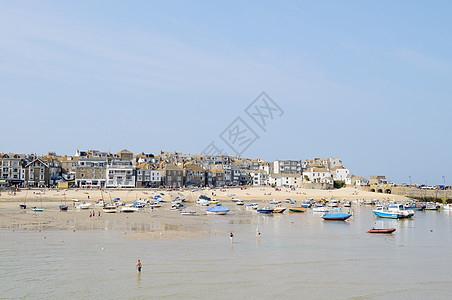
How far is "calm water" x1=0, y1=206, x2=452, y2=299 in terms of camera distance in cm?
1912

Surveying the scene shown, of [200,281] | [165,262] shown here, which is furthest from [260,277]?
[165,262]

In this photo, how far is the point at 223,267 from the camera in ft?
76.9

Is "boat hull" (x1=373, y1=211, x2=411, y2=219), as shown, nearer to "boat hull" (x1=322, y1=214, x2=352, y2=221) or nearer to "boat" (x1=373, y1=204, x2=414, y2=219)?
"boat" (x1=373, y1=204, x2=414, y2=219)

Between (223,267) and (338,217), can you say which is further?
(338,217)

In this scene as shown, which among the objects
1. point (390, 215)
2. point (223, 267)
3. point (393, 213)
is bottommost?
point (390, 215)

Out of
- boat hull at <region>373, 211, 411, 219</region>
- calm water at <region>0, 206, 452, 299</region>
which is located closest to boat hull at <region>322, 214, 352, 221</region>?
boat hull at <region>373, 211, 411, 219</region>

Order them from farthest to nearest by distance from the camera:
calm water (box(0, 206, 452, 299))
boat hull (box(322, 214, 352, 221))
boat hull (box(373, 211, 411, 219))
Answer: boat hull (box(373, 211, 411, 219)) < boat hull (box(322, 214, 352, 221)) < calm water (box(0, 206, 452, 299))

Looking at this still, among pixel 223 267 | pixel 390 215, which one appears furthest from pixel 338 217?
pixel 223 267

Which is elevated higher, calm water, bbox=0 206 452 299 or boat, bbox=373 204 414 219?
calm water, bbox=0 206 452 299

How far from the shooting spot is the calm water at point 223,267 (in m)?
19.1

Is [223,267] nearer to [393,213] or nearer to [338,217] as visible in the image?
[338,217]

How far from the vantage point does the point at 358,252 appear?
96.6 feet

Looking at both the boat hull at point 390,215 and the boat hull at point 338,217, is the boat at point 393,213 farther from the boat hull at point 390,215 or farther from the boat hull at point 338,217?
the boat hull at point 338,217

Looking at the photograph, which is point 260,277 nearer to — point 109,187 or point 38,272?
point 38,272
